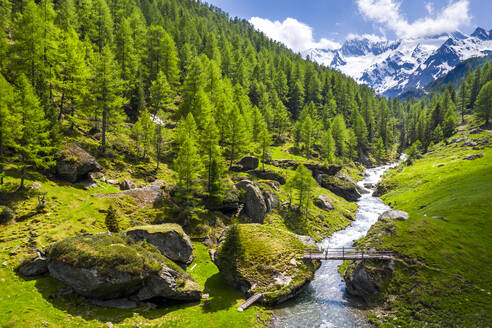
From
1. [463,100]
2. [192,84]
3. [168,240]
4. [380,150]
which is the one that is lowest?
[168,240]

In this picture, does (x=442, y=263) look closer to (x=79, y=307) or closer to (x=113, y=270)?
(x=113, y=270)

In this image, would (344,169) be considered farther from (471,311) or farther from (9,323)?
(9,323)

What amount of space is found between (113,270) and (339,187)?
69.1 meters

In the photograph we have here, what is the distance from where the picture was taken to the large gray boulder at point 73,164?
35.5 meters

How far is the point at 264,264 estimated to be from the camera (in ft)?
104

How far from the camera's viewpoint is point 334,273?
37.8m

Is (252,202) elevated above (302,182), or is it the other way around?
(302,182)

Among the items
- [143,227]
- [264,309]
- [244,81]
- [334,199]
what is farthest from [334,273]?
[244,81]

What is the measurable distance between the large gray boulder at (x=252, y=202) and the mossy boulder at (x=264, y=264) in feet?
44.9

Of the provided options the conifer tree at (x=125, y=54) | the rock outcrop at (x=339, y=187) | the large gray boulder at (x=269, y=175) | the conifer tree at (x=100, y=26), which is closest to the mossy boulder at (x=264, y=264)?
the large gray boulder at (x=269, y=175)

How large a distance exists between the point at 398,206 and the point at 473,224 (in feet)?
90.3

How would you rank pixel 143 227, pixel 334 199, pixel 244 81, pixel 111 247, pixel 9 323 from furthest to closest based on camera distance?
pixel 244 81
pixel 334 199
pixel 143 227
pixel 111 247
pixel 9 323

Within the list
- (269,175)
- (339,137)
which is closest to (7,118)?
(269,175)

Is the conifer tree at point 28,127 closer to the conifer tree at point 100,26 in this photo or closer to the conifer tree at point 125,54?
the conifer tree at point 125,54
